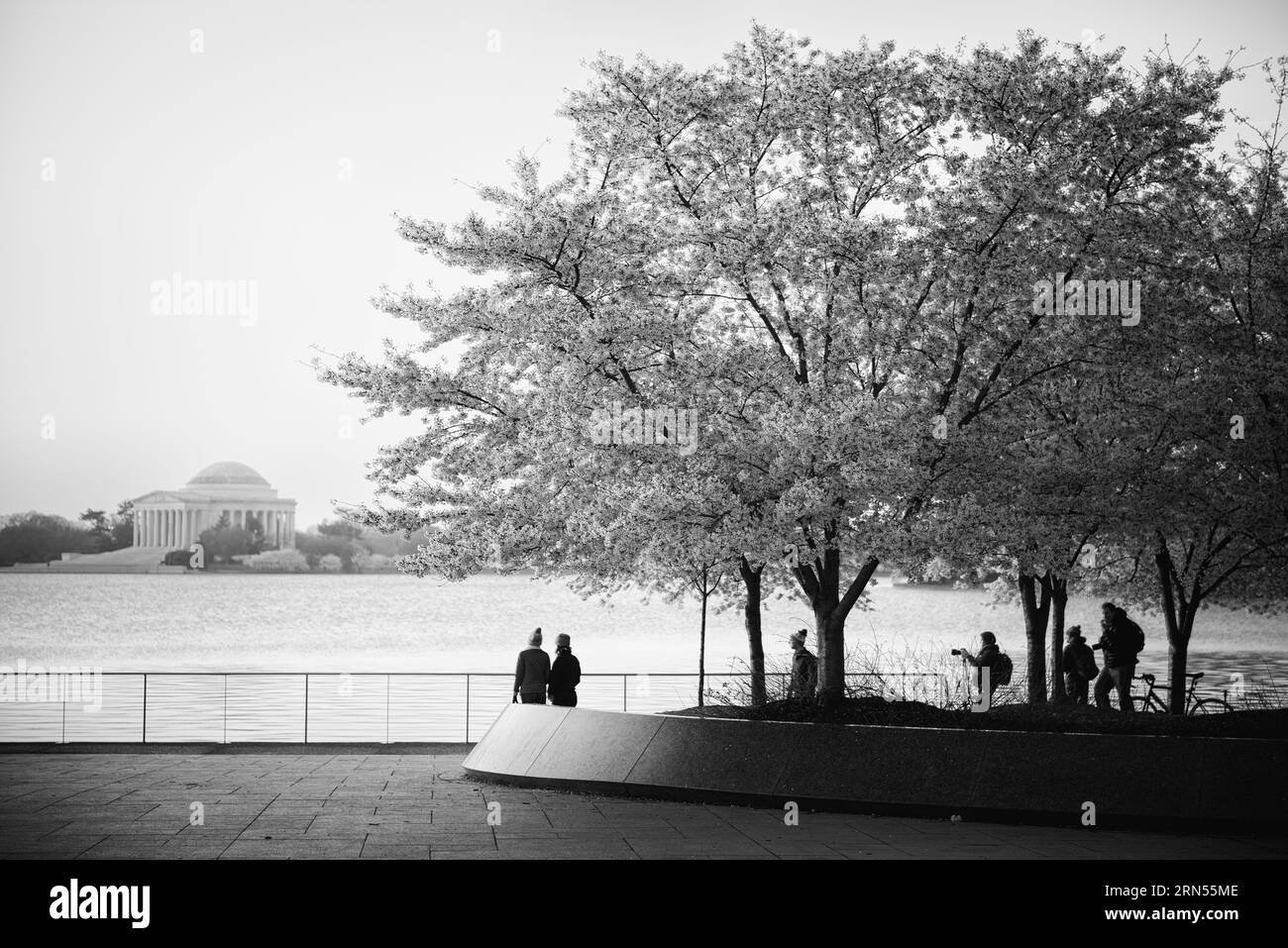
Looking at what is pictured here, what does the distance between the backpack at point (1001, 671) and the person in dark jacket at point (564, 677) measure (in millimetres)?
6408

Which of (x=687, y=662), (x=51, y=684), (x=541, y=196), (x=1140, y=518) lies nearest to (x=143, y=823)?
(x=541, y=196)

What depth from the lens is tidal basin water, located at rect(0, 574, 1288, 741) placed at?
103ft

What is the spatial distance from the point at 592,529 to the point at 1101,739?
21.0ft

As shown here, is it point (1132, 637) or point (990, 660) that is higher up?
point (1132, 637)

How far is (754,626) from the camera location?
24.9 m

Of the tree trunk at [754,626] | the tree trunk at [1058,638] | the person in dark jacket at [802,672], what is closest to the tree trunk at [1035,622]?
the tree trunk at [1058,638]

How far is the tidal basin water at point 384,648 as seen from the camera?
31484 millimetres

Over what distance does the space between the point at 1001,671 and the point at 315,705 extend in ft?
70.2

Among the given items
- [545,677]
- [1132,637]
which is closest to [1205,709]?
[1132,637]

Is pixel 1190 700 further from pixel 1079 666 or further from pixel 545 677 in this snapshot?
pixel 545 677

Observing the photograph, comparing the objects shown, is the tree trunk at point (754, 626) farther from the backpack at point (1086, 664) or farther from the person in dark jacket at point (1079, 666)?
the backpack at point (1086, 664)

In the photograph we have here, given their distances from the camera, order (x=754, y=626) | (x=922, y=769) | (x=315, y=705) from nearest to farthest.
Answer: (x=922, y=769) → (x=754, y=626) → (x=315, y=705)

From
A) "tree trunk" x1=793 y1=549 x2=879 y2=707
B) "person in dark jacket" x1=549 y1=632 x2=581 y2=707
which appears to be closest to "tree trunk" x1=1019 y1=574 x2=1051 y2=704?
"tree trunk" x1=793 y1=549 x2=879 y2=707

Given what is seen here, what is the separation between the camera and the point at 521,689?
20516 mm
